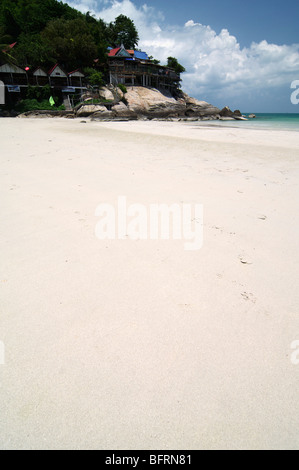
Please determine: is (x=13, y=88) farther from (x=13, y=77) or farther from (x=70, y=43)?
(x=70, y=43)

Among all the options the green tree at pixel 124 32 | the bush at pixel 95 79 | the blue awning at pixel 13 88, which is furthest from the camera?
the green tree at pixel 124 32

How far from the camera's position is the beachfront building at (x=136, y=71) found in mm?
43594

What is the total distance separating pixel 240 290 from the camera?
191cm

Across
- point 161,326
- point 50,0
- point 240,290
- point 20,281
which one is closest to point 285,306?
point 240,290

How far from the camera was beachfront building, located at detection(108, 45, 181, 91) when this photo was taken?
43.6 meters

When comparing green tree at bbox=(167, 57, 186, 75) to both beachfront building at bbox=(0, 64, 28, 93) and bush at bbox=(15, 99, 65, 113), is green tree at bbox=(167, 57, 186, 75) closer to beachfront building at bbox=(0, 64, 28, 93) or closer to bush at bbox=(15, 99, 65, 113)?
beachfront building at bbox=(0, 64, 28, 93)

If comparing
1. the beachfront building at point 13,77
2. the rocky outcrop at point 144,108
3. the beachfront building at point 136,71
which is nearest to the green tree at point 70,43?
the rocky outcrop at point 144,108

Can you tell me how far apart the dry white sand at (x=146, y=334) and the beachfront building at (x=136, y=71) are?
48089mm

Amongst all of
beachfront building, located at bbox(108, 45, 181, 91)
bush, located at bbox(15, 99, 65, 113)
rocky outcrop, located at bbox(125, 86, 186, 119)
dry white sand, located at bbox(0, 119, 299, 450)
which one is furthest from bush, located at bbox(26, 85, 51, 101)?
dry white sand, located at bbox(0, 119, 299, 450)

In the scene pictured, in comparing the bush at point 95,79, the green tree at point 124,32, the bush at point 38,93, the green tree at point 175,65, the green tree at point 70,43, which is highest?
the green tree at point 124,32

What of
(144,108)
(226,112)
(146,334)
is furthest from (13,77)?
(146,334)

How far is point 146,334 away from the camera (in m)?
1.54

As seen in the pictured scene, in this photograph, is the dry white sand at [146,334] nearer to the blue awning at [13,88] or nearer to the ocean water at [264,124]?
the ocean water at [264,124]

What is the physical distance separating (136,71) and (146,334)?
54.5m
